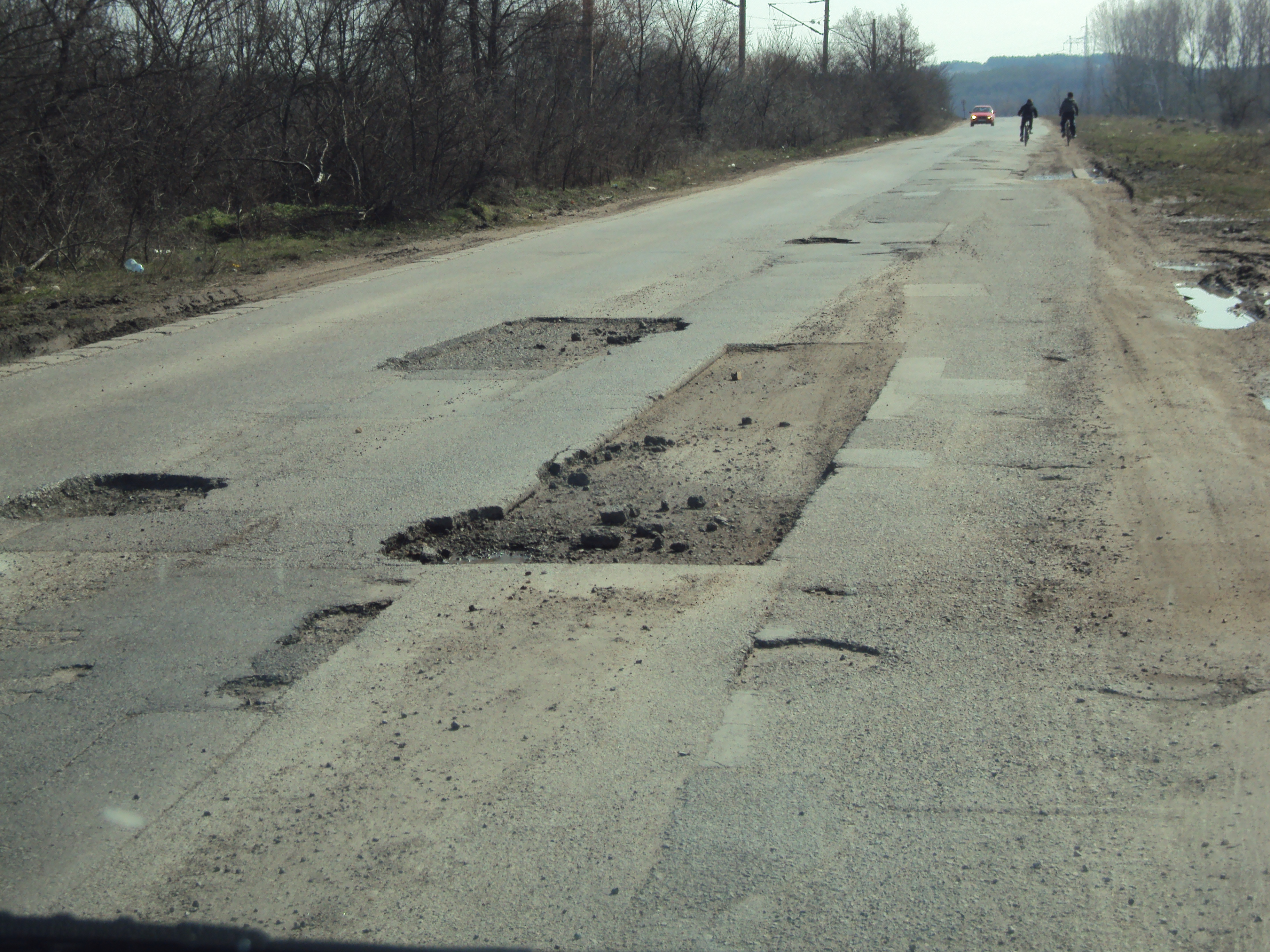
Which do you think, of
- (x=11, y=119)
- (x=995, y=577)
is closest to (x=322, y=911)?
(x=995, y=577)

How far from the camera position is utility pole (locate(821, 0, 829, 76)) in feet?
203

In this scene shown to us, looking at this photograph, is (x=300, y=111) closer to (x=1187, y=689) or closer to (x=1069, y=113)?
(x=1187, y=689)

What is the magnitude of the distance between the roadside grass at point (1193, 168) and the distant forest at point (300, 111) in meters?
12.2

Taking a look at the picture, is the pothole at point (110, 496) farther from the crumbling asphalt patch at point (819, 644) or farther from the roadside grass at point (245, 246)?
the roadside grass at point (245, 246)

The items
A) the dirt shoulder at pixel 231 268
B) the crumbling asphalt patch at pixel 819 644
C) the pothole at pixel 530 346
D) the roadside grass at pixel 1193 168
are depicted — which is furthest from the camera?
the roadside grass at pixel 1193 168

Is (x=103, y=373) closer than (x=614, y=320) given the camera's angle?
Yes

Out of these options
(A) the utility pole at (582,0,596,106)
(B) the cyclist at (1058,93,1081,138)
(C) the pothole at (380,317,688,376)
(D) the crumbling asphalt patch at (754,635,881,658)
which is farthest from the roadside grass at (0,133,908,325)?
(B) the cyclist at (1058,93,1081,138)

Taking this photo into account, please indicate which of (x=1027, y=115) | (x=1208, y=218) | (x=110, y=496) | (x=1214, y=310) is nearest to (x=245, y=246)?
(x=110, y=496)

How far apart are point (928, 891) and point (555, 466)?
12.5ft

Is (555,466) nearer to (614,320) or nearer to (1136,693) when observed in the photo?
(1136,693)

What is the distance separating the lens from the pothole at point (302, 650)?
148 inches

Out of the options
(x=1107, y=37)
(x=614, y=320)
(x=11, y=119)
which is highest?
(x=1107, y=37)

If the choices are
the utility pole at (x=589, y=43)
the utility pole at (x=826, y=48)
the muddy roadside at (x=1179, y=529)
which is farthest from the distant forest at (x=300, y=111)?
the utility pole at (x=826, y=48)

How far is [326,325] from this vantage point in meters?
10.5
